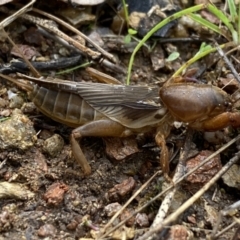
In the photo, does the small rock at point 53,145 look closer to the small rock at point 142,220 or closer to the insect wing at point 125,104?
the insect wing at point 125,104

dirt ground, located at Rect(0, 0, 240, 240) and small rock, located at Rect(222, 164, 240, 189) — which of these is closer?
dirt ground, located at Rect(0, 0, 240, 240)

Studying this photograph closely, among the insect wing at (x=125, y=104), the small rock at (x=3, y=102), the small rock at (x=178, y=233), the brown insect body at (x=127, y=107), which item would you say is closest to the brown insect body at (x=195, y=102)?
the brown insect body at (x=127, y=107)

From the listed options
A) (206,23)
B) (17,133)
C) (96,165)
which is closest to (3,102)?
(17,133)

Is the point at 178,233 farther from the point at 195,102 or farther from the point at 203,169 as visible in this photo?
the point at 195,102

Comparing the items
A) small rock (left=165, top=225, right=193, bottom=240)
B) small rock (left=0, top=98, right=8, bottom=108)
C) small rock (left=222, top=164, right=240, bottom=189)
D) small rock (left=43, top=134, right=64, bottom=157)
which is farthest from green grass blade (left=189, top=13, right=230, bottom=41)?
small rock (left=165, top=225, right=193, bottom=240)

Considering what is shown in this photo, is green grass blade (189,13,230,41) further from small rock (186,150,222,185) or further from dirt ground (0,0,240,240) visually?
small rock (186,150,222,185)

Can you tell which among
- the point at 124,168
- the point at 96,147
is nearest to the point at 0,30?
the point at 96,147
